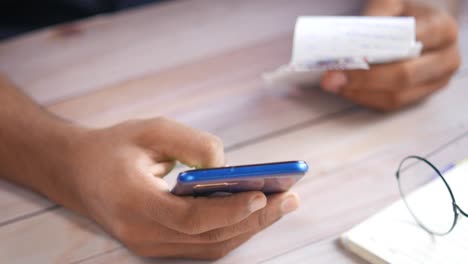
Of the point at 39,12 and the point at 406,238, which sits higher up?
the point at 39,12

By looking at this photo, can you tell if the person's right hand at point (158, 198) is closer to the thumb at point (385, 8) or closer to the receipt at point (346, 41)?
the receipt at point (346, 41)

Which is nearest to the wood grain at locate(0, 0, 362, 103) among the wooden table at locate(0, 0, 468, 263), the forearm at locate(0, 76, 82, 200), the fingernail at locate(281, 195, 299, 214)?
the wooden table at locate(0, 0, 468, 263)

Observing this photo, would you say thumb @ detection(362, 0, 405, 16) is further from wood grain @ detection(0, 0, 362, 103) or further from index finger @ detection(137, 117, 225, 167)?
index finger @ detection(137, 117, 225, 167)

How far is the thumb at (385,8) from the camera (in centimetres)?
A: 89

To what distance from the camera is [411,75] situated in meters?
0.82

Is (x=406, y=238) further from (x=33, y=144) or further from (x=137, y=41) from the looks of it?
(x=137, y=41)

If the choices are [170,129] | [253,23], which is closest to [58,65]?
[253,23]

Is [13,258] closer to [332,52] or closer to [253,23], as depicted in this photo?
[332,52]

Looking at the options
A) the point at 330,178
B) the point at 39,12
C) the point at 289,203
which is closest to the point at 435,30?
the point at 330,178

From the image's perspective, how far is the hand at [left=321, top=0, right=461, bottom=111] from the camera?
2.67 ft

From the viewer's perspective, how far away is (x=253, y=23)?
1.09 meters

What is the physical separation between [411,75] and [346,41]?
0.40 feet

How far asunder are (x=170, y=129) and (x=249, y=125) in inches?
9.7

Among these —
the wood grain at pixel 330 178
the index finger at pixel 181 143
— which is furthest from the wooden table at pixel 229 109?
the index finger at pixel 181 143
